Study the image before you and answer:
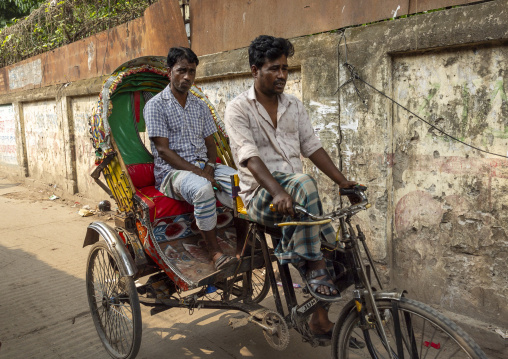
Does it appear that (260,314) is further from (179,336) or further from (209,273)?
(179,336)

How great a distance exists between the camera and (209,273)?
9.73 ft

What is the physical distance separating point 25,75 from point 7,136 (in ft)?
7.07

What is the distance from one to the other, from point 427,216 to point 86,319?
2984 mm

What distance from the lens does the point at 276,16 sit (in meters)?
4.46

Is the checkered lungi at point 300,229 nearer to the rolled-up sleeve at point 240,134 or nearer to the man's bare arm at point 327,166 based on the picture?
the rolled-up sleeve at point 240,134

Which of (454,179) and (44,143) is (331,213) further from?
(44,143)

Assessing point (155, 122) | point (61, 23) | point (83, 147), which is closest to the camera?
point (155, 122)

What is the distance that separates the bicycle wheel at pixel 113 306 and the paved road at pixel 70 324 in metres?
0.14

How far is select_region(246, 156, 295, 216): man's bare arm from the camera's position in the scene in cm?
221

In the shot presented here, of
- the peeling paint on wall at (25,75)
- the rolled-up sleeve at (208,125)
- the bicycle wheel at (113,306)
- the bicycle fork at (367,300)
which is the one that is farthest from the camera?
the peeling paint on wall at (25,75)

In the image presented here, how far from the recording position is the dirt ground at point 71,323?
3271 millimetres

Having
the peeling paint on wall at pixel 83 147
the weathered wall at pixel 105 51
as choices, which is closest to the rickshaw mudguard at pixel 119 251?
the weathered wall at pixel 105 51

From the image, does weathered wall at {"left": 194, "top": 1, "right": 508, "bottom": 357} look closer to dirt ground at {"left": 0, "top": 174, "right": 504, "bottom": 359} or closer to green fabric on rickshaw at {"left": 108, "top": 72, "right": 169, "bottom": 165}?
dirt ground at {"left": 0, "top": 174, "right": 504, "bottom": 359}

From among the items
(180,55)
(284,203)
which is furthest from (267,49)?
(180,55)
